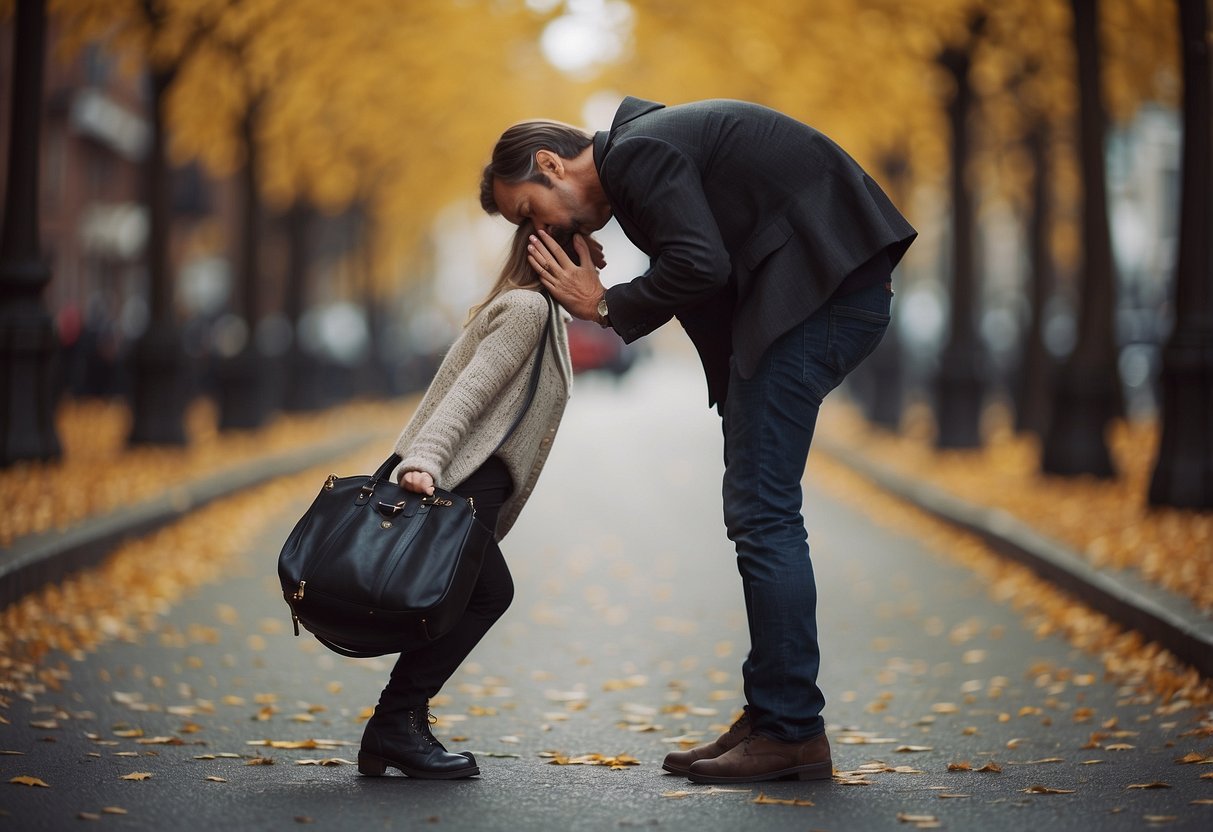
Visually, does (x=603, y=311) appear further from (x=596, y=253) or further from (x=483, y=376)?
(x=483, y=376)

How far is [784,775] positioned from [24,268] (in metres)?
8.59

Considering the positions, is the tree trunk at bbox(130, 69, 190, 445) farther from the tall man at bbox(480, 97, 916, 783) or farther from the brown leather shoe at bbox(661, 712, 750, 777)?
the brown leather shoe at bbox(661, 712, 750, 777)

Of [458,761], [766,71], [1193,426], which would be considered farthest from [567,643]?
[766,71]

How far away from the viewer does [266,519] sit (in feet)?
42.6

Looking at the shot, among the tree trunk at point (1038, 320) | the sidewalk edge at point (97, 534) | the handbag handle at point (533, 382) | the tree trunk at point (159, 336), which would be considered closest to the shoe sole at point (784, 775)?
the handbag handle at point (533, 382)

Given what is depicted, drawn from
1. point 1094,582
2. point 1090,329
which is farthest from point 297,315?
point 1094,582

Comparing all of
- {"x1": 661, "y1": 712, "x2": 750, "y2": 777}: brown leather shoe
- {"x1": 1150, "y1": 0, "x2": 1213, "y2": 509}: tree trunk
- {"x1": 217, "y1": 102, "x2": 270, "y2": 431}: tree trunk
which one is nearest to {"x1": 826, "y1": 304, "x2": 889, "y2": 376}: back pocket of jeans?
{"x1": 661, "y1": 712, "x2": 750, "y2": 777}: brown leather shoe

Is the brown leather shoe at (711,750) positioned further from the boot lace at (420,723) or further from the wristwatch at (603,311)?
the wristwatch at (603,311)

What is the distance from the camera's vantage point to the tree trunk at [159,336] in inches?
644

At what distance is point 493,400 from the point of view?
462 cm

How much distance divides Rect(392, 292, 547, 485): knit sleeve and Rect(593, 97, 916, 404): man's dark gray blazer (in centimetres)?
23

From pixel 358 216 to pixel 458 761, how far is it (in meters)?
27.9

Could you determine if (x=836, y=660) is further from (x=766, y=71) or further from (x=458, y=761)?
(x=766, y=71)

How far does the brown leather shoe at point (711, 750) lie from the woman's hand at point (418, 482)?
1.03m
